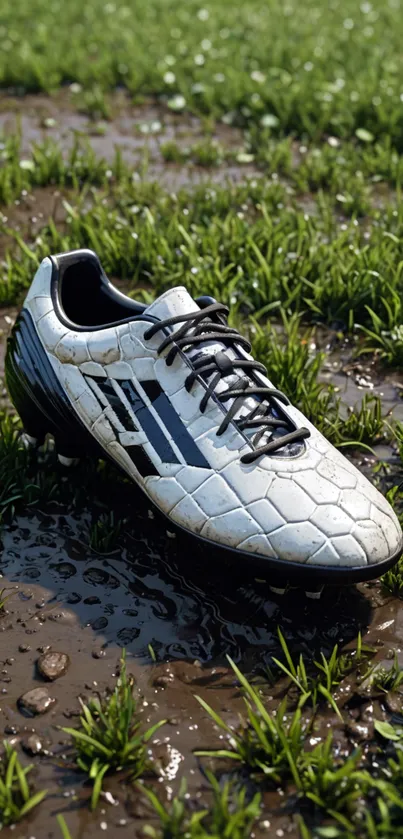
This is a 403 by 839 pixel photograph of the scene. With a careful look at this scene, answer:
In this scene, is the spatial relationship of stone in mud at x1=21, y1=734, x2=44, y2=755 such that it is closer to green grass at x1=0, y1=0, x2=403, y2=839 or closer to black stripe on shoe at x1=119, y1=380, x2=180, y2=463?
green grass at x1=0, y1=0, x2=403, y2=839

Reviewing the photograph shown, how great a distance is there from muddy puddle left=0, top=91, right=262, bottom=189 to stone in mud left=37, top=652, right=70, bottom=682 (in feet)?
11.2

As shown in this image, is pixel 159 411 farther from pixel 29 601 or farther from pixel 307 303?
pixel 307 303

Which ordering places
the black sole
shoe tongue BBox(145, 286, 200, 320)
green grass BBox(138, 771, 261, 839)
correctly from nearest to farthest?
green grass BBox(138, 771, 261, 839) < shoe tongue BBox(145, 286, 200, 320) < the black sole

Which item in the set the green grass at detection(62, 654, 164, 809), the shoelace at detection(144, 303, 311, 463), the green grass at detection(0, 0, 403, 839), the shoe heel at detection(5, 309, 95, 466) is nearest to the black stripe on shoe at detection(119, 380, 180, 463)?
the shoelace at detection(144, 303, 311, 463)

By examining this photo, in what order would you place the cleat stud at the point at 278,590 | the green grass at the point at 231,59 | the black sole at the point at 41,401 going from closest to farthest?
the cleat stud at the point at 278,590, the black sole at the point at 41,401, the green grass at the point at 231,59

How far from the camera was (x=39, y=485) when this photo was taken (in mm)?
3117

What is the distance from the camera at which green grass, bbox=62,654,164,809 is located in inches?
84.4

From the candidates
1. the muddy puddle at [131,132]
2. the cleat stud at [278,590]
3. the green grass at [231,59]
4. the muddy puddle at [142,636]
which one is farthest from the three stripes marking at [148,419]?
the green grass at [231,59]

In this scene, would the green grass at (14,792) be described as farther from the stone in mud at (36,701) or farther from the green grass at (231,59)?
the green grass at (231,59)

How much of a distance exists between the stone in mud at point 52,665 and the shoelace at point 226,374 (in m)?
0.75

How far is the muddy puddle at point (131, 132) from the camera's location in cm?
547

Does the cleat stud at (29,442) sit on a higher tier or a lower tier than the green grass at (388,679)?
lower

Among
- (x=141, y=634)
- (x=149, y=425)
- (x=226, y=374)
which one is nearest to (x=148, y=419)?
(x=149, y=425)

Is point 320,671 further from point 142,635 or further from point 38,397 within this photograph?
point 38,397
